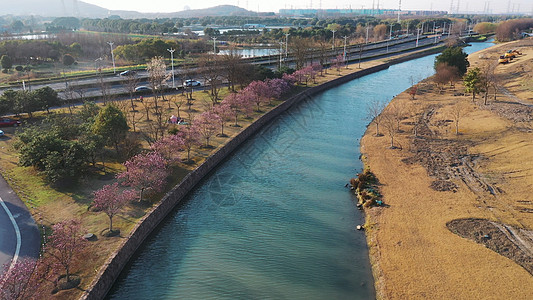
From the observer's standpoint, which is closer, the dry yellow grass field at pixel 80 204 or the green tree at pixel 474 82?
the dry yellow grass field at pixel 80 204

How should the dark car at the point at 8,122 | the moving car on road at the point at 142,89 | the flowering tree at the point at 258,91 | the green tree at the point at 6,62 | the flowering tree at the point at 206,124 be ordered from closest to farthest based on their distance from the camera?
1. the flowering tree at the point at 206,124
2. the dark car at the point at 8,122
3. the flowering tree at the point at 258,91
4. the moving car on road at the point at 142,89
5. the green tree at the point at 6,62

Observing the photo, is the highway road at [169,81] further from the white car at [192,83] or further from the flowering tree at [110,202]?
the flowering tree at [110,202]

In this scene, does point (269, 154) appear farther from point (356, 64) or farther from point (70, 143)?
point (356, 64)

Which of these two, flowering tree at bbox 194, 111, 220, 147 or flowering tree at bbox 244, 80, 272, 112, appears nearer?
flowering tree at bbox 194, 111, 220, 147

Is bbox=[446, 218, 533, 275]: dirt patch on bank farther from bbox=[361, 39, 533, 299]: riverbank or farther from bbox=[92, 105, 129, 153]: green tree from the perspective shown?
bbox=[92, 105, 129, 153]: green tree

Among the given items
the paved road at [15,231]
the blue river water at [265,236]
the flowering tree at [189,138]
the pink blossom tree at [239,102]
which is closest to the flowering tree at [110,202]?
the blue river water at [265,236]

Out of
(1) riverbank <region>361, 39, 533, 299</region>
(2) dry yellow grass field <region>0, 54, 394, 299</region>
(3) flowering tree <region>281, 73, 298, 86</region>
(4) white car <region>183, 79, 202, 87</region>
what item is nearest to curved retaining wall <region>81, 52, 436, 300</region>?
(2) dry yellow grass field <region>0, 54, 394, 299</region>

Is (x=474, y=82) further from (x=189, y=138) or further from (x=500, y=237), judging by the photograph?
(x=189, y=138)
